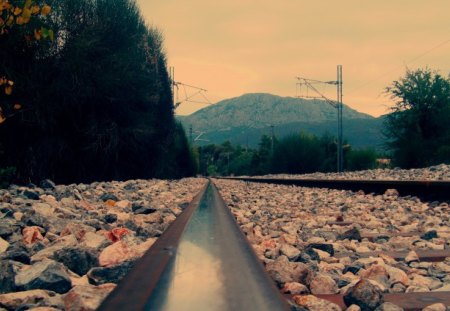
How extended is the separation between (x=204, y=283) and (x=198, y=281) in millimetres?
21

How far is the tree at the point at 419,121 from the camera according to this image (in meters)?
24.3

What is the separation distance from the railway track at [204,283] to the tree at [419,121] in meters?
24.2

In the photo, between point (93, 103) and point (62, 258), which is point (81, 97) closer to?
point (93, 103)

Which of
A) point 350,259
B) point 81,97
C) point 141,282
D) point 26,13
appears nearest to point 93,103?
point 81,97

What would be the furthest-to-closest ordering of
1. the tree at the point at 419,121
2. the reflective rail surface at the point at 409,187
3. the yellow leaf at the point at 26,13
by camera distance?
the tree at the point at 419,121
the reflective rail surface at the point at 409,187
the yellow leaf at the point at 26,13

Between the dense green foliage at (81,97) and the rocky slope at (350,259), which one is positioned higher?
the dense green foliage at (81,97)

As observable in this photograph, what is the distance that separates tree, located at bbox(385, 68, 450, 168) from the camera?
79.8 feet

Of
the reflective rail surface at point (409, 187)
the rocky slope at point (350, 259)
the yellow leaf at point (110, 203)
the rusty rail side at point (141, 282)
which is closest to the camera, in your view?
the rusty rail side at point (141, 282)

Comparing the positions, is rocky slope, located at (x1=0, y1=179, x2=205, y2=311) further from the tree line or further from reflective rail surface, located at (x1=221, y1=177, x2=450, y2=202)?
the tree line

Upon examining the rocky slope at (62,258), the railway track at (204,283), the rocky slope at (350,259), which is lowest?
the rocky slope at (350,259)

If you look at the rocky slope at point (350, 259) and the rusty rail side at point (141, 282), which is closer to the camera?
the rusty rail side at point (141, 282)

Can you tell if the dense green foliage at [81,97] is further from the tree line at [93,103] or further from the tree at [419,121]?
the tree at [419,121]

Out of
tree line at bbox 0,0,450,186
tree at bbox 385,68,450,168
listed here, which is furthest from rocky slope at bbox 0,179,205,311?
tree at bbox 385,68,450,168

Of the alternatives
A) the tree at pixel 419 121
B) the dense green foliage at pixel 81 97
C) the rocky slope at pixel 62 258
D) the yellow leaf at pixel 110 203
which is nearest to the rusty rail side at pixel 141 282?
the rocky slope at pixel 62 258
